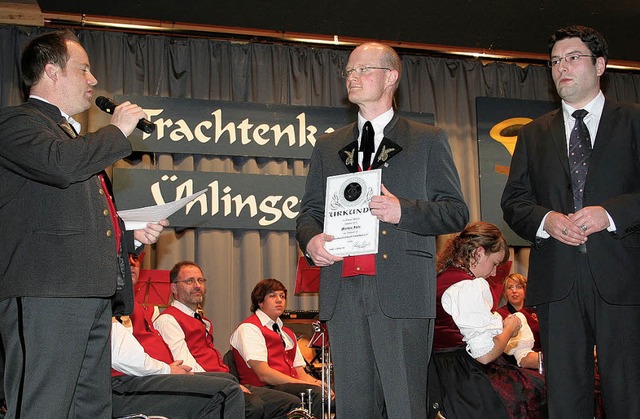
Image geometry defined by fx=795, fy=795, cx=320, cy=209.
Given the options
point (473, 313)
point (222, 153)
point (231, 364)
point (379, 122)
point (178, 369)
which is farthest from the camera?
point (222, 153)

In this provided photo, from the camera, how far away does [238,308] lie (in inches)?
266

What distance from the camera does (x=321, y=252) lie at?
280 cm

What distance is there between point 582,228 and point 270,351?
3.48 metres

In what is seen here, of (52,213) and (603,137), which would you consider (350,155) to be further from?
(52,213)

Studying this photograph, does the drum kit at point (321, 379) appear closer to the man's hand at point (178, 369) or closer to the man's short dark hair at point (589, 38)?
the man's hand at point (178, 369)

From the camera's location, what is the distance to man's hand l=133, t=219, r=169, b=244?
10.1ft

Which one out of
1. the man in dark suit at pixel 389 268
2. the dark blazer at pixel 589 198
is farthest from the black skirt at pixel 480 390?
the man in dark suit at pixel 389 268

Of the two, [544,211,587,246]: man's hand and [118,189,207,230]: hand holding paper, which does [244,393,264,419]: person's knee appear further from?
[544,211,587,246]: man's hand

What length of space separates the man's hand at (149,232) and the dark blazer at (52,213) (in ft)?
1.17

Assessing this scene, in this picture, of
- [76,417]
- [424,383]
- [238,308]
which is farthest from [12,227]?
[238,308]

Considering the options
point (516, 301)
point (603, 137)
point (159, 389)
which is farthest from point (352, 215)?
point (516, 301)

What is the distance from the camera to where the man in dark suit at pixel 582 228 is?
277cm

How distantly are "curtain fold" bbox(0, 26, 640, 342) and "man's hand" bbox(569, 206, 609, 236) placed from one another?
427cm

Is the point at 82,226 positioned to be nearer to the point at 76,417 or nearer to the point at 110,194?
the point at 110,194
